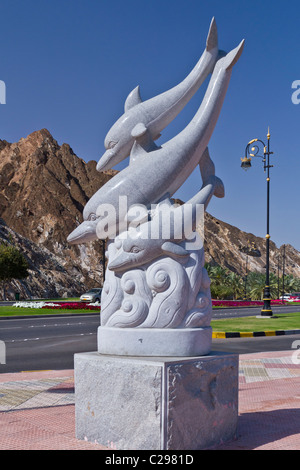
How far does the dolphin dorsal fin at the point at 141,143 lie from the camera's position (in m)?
5.73

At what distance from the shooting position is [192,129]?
5738mm

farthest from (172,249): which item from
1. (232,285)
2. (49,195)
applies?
(49,195)

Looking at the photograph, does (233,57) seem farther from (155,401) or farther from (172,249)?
(155,401)

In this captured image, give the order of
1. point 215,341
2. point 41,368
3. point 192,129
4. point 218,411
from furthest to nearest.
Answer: point 215,341
point 41,368
point 192,129
point 218,411

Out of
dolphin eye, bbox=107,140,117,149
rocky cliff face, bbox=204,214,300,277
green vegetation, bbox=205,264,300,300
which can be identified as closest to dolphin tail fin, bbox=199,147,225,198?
dolphin eye, bbox=107,140,117,149

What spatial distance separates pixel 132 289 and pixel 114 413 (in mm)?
1131

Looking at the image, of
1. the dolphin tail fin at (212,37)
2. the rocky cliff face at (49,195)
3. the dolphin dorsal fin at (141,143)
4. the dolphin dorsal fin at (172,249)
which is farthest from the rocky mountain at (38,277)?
the dolphin dorsal fin at (172,249)

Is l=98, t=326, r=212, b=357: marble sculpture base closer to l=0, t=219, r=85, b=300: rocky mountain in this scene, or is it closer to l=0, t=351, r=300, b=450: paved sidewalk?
l=0, t=351, r=300, b=450: paved sidewalk

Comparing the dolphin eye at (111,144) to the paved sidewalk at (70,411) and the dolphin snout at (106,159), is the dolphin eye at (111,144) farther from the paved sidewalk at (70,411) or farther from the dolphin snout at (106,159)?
the paved sidewalk at (70,411)

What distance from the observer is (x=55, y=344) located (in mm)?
13734

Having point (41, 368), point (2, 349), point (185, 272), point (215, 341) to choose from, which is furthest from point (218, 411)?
point (215, 341)

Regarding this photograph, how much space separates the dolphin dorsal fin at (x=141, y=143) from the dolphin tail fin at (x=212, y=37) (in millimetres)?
1201

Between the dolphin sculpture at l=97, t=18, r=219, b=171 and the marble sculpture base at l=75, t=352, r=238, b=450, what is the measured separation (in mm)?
2282
